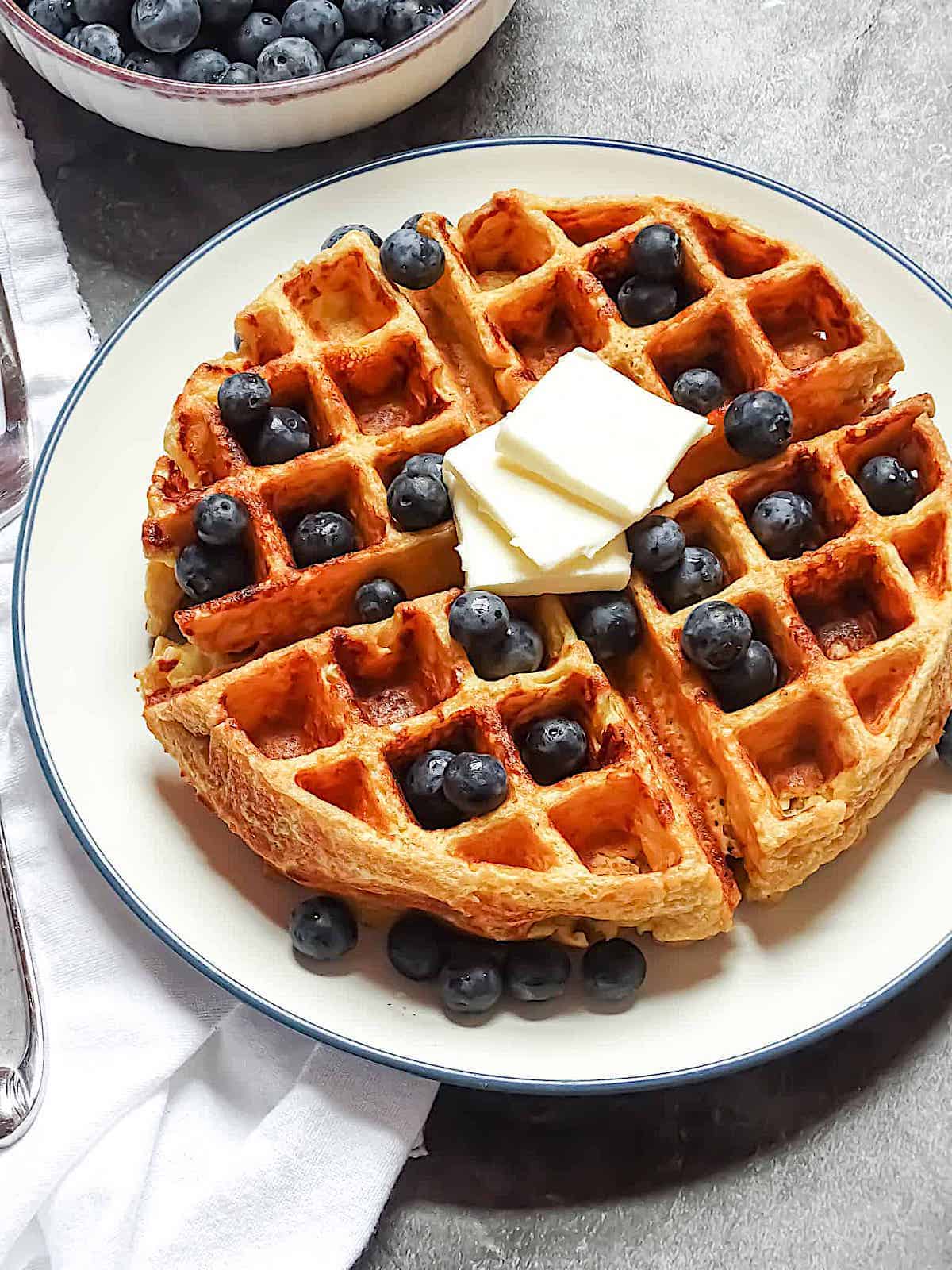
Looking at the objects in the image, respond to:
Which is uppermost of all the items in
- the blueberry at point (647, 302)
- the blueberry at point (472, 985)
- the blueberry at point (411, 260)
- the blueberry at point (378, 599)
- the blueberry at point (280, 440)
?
the blueberry at point (411, 260)

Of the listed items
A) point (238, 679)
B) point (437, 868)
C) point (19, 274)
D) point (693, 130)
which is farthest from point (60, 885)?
point (693, 130)

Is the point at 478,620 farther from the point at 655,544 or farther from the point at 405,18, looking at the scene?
the point at 405,18

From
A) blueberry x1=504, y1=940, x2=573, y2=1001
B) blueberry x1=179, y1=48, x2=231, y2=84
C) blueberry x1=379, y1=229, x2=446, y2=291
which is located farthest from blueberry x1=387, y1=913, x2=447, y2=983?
blueberry x1=179, y1=48, x2=231, y2=84

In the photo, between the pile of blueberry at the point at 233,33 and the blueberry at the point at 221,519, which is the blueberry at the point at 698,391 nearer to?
the blueberry at the point at 221,519

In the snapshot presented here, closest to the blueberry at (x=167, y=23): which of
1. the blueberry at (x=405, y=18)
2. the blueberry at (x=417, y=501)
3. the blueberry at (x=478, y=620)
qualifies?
the blueberry at (x=405, y=18)

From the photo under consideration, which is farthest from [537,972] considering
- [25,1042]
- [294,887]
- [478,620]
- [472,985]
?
[25,1042]

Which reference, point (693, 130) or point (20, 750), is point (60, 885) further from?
point (693, 130)
